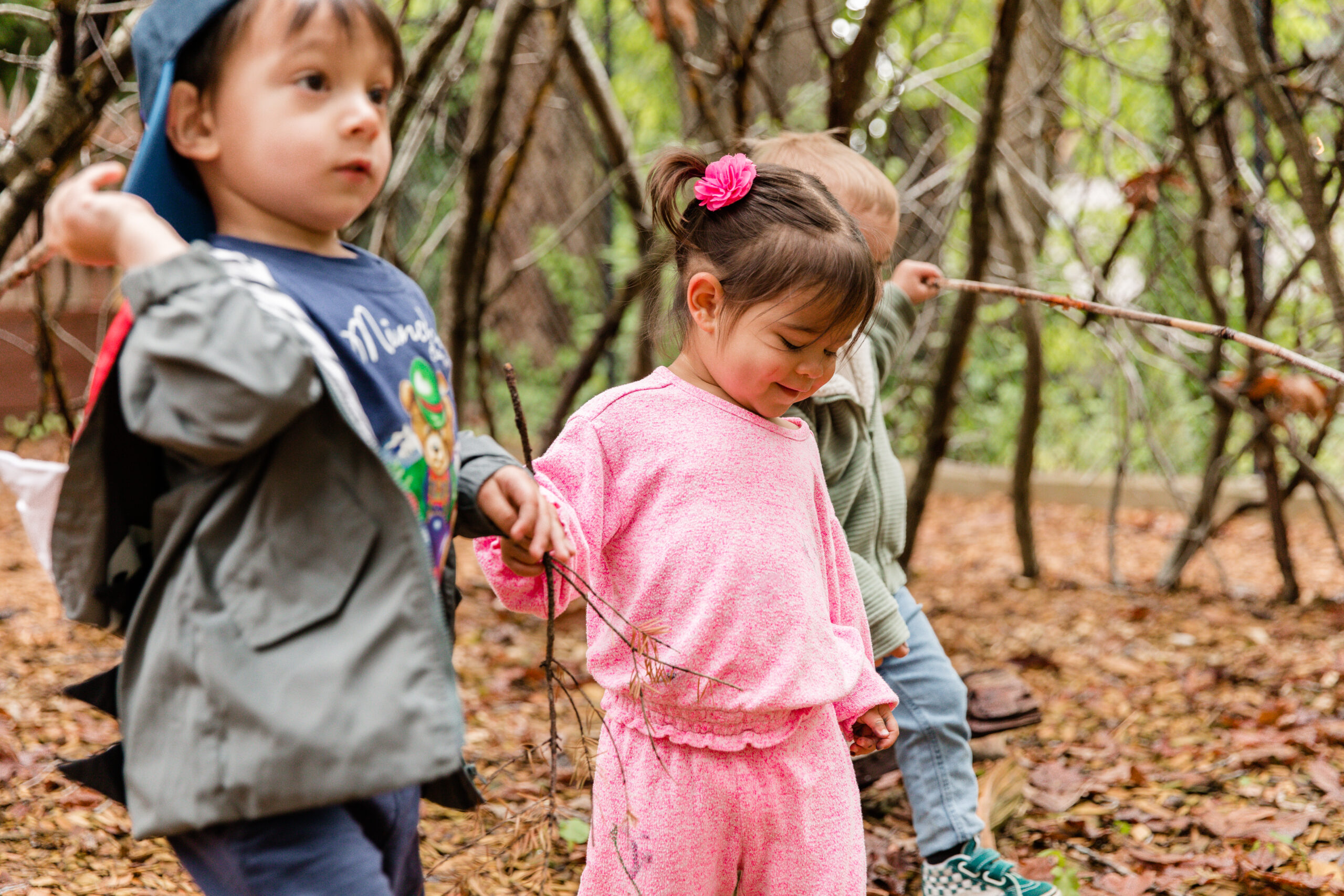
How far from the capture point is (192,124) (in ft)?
4.02

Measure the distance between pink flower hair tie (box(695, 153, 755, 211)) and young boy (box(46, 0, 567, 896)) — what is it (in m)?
0.51

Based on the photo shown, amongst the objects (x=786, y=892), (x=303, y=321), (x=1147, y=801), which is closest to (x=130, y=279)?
(x=303, y=321)

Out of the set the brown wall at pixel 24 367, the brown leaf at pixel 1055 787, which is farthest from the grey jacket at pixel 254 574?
the brown wall at pixel 24 367

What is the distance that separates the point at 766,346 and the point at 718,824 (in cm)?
67

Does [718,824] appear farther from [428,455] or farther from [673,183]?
[673,183]

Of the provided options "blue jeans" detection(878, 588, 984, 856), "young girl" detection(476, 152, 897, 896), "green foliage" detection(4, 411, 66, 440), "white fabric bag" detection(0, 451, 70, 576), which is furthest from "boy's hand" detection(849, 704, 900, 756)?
"green foliage" detection(4, 411, 66, 440)

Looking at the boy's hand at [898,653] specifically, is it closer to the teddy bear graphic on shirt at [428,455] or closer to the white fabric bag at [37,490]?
the teddy bear graphic on shirt at [428,455]

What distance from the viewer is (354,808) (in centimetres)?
133

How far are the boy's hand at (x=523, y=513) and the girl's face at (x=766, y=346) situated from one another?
0.39m

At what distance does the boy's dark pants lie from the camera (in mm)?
1201

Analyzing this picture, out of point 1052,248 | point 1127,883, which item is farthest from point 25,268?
point 1052,248

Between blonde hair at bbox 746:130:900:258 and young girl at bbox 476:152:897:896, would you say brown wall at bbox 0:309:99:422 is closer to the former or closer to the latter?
blonde hair at bbox 746:130:900:258

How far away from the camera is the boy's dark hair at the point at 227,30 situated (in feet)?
3.90

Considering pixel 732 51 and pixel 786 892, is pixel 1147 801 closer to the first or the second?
pixel 786 892
